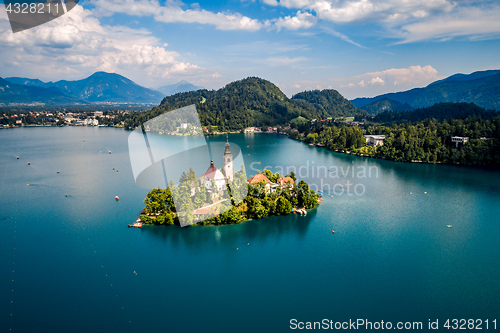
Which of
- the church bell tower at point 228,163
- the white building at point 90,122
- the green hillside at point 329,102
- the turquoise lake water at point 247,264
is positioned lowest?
Answer: the turquoise lake water at point 247,264

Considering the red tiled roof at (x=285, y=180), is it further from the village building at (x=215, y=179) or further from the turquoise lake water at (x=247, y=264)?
the village building at (x=215, y=179)

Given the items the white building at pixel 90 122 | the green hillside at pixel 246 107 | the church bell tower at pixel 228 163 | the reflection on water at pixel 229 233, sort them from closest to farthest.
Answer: the reflection on water at pixel 229 233
the church bell tower at pixel 228 163
the green hillside at pixel 246 107
the white building at pixel 90 122

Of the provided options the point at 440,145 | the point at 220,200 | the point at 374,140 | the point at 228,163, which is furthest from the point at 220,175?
the point at 374,140

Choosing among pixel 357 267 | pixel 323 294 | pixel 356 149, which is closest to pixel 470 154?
pixel 356 149

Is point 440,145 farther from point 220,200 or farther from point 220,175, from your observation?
point 220,200

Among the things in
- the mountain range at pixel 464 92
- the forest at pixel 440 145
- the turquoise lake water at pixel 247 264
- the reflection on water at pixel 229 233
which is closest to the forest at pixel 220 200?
the reflection on water at pixel 229 233

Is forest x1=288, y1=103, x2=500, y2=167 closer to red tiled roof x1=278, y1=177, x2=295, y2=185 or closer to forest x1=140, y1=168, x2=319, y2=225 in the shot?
red tiled roof x1=278, y1=177, x2=295, y2=185
